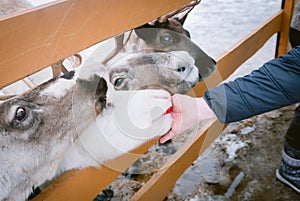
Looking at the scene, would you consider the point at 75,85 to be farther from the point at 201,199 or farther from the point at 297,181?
the point at 297,181

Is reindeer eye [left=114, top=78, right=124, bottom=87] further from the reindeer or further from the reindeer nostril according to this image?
the reindeer nostril

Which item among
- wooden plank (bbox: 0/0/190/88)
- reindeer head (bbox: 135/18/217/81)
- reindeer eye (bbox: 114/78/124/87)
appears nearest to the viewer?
wooden plank (bbox: 0/0/190/88)

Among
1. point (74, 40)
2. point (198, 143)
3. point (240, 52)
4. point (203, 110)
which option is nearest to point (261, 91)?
point (203, 110)

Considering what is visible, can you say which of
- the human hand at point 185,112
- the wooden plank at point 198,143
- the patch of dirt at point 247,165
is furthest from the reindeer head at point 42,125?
Result: the patch of dirt at point 247,165

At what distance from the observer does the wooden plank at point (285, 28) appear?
2.76 metres

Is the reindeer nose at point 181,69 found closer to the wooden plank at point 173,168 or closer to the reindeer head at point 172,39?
the reindeer head at point 172,39

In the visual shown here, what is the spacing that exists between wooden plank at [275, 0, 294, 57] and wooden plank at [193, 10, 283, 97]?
0.04 meters

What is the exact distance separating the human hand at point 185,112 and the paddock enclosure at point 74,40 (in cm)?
31

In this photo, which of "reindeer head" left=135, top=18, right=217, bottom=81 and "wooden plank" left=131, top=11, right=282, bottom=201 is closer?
"reindeer head" left=135, top=18, right=217, bottom=81

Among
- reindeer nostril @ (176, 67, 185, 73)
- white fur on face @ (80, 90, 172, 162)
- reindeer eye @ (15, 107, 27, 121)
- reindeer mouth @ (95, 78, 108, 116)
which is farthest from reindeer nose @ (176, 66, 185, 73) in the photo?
reindeer eye @ (15, 107, 27, 121)

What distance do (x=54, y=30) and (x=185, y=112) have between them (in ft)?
1.53

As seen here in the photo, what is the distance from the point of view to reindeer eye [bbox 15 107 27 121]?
108 cm

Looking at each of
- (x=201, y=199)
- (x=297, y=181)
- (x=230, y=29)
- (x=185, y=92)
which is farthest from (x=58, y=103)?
(x=297, y=181)

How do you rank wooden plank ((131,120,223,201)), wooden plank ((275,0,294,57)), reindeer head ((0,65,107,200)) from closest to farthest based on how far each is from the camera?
1. reindeer head ((0,65,107,200))
2. wooden plank ((131,120,223,201))
3. wooden plank ((275,0,294,57))
